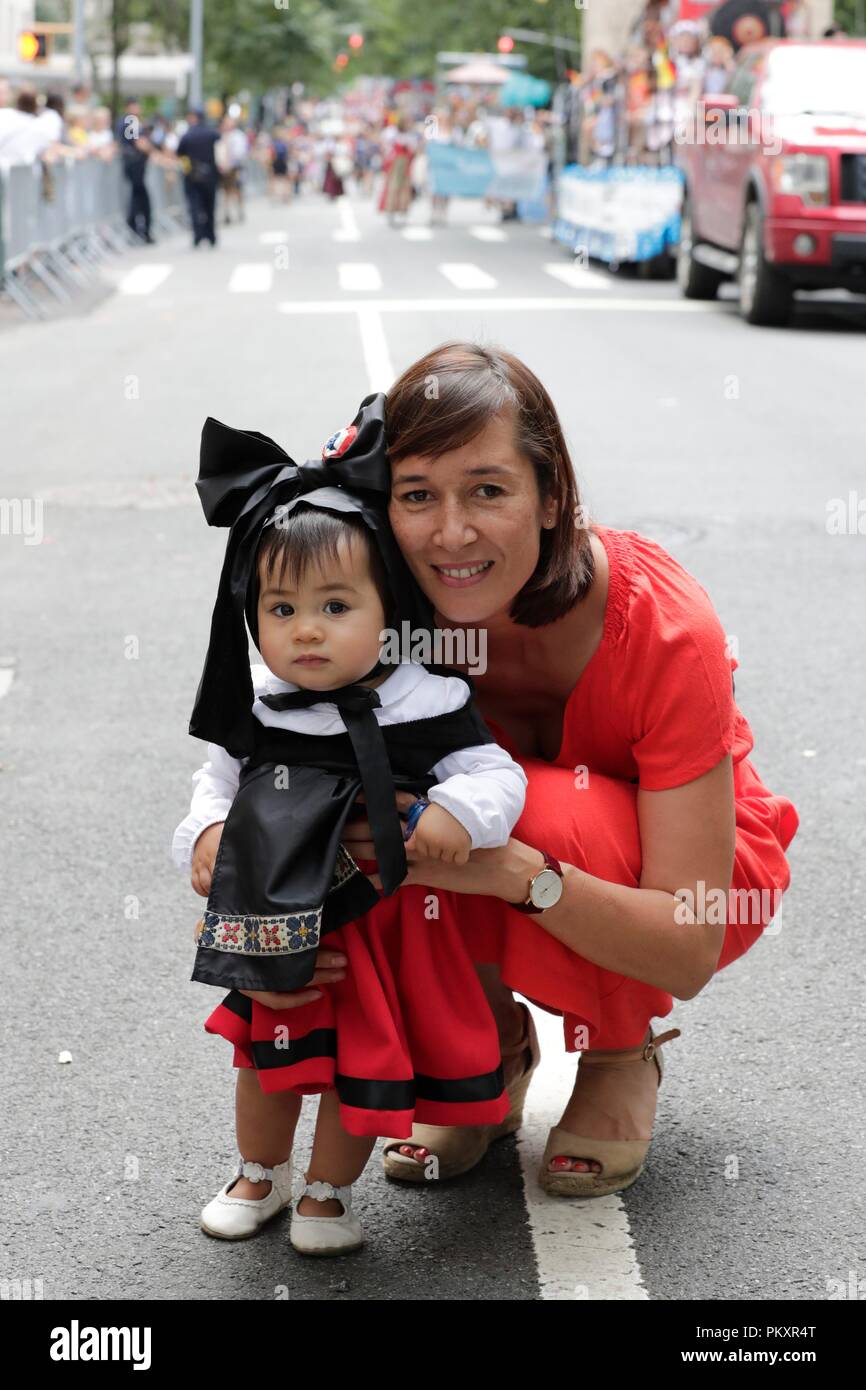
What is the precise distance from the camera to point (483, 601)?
111 inches

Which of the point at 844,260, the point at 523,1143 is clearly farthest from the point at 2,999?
the point at 844,260

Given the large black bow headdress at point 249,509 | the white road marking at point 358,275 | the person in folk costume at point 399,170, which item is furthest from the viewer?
the person in folk costume at point 399,170

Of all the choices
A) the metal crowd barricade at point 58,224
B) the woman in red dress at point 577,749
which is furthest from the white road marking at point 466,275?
the woman in red dress at point 577,749

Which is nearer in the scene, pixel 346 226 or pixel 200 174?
pixel 200 174

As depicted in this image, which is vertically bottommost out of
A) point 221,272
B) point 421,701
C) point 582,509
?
point 221,272

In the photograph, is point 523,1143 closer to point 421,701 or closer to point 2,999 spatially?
point 421,701

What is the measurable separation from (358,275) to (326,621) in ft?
61.7

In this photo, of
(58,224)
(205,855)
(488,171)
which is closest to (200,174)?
(58,224)

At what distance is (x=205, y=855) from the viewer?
2787 mm

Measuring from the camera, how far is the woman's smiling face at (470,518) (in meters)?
2.74

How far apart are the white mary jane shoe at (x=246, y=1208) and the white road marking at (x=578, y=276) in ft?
58.4

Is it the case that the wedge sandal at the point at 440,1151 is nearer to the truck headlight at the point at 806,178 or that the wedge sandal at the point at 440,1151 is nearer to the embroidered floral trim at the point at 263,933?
the embroidered floral trim at the point at 263,933

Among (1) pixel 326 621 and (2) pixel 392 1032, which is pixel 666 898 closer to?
(2) pixel 392 1032

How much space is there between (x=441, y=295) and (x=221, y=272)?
495 cm
